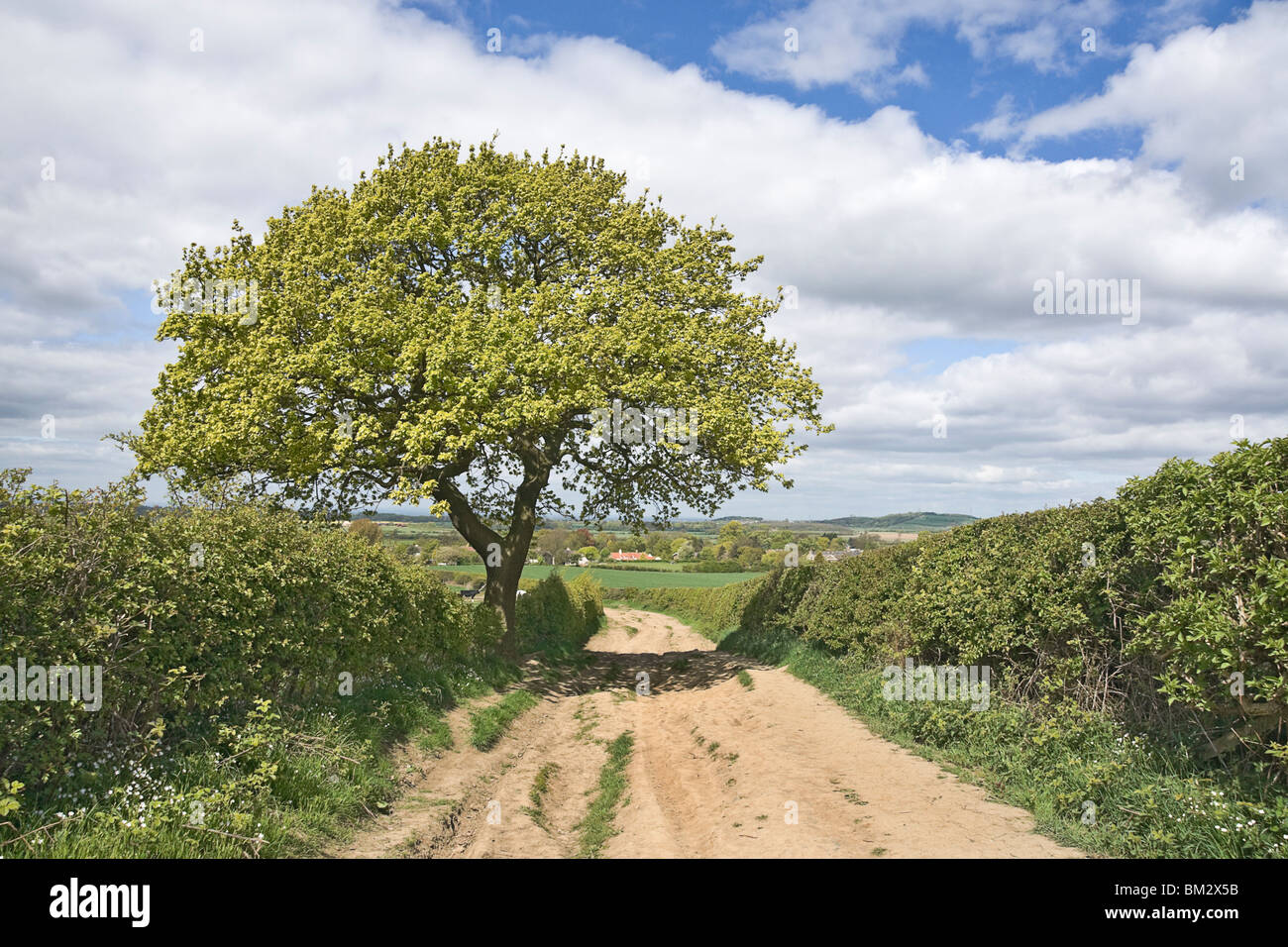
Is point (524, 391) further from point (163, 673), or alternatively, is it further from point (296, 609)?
point (163, 673)

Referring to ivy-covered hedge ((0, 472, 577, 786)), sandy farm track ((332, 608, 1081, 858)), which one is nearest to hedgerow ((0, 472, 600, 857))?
ivy-covered hedge ((0, 472, 577, 786))

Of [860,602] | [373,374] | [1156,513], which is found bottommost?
[860,602]

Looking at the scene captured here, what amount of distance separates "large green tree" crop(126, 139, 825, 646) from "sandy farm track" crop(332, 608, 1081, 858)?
562 cm

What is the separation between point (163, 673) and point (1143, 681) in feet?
32.4

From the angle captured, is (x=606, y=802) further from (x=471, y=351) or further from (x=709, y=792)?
(x=471, y=351)

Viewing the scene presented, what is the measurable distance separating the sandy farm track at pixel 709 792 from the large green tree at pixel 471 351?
562 cm

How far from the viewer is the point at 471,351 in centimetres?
1518

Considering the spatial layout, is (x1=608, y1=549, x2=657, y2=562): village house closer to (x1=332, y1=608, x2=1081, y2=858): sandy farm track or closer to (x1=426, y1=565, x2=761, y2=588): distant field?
(x1=426, y1=565, x2=761, y2=588): distant field

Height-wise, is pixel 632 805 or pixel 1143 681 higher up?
pixel 1143 681

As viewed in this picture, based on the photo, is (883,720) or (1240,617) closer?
(1240,617)

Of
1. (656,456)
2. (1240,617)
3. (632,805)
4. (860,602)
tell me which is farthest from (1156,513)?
Answer: (656,456)

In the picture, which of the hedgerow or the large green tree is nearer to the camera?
the hedgerow

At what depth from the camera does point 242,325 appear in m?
16.5

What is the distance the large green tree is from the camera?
15.5 metres
